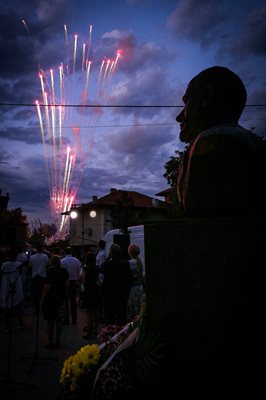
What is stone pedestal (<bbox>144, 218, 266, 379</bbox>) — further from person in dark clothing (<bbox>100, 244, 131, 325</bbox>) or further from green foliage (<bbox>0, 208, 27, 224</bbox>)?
green foliage (<bbox>0, 208, 27, 224</bbox>)

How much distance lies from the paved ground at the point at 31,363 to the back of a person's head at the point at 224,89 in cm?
409

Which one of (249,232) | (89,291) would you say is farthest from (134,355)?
(89,291)

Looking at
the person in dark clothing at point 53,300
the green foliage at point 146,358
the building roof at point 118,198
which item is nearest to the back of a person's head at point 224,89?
the green foliage at point 146,358

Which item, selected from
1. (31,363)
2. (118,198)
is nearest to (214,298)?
(31,363)

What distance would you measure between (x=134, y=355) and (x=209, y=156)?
161 cm

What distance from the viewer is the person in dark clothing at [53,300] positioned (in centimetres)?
680

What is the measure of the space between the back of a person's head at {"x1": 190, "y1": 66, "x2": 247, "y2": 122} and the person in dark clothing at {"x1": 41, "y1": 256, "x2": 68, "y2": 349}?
526 cm

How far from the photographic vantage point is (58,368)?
18.2 feet

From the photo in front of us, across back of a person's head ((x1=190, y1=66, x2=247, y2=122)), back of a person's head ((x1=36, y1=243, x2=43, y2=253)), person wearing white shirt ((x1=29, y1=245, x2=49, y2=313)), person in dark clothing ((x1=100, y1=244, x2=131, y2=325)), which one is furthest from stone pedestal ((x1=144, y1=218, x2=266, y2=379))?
back of a person's head ((x1=36, y1=243, x2=43, y2=253))

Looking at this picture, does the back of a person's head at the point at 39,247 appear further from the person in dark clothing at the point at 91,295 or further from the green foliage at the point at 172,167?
the green foliage at the point at 172,167

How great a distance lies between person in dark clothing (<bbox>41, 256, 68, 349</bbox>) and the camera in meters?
6.80

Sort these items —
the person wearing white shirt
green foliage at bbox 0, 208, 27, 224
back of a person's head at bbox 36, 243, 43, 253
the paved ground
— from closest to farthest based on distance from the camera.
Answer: the paved ground → the person wearing white shirt → back of a person's head at bbox 36, 243, 43, 253 → green foliage at bbox 0, 208, 27, 224

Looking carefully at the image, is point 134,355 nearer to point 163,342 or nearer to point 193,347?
point 163,342

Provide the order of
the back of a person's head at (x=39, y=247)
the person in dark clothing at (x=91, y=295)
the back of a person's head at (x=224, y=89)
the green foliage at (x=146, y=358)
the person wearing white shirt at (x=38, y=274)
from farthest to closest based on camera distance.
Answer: the back of a person's head at (x=39, y=247) < the person wearing white shirt at (x=38, y=274) < the person in dark clothing at (x=91, y=295) < the back of a person's head at (x=224, y=89) < the green foliage at (x=146, y=358)
